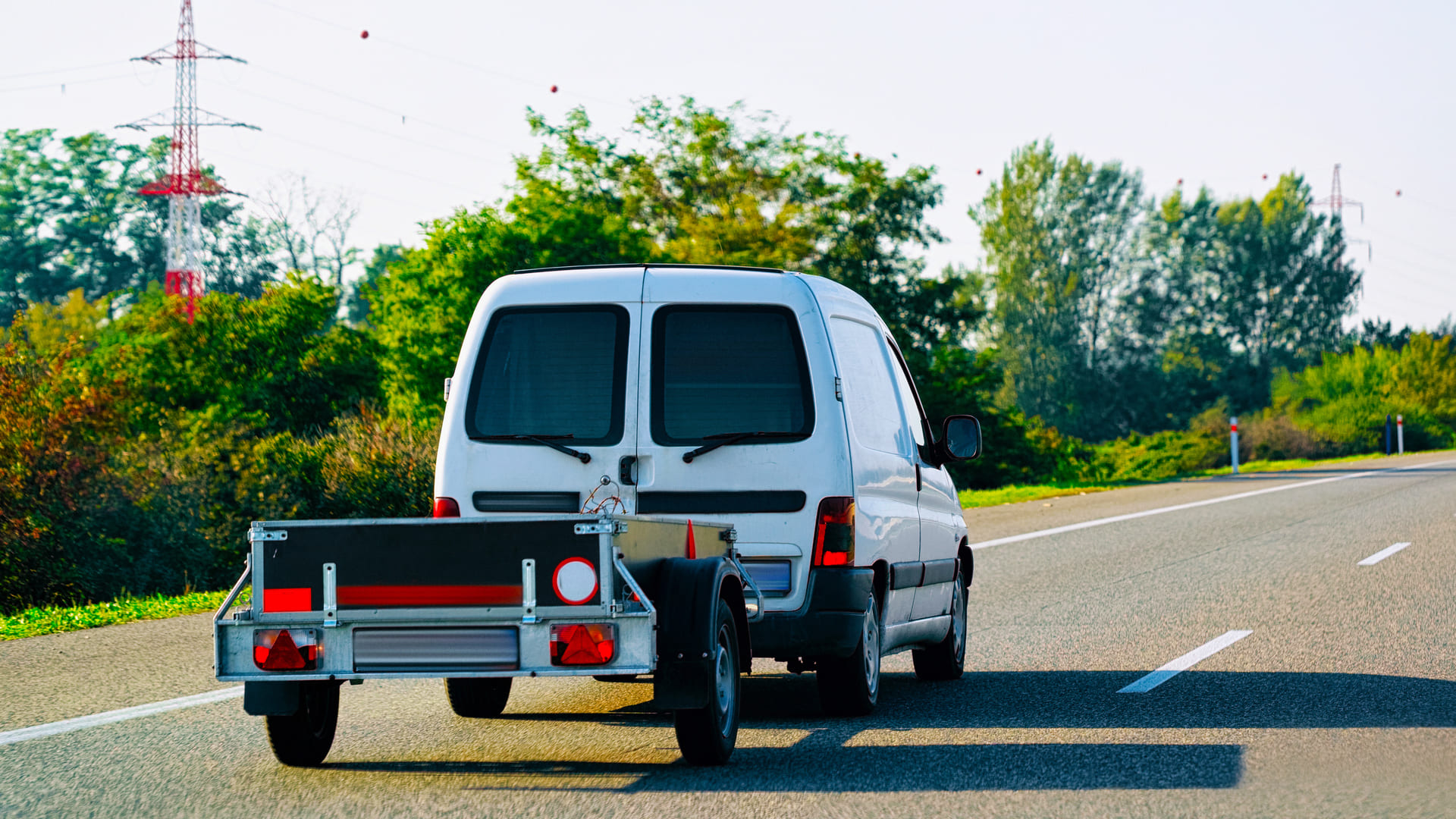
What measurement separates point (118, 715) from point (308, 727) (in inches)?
73.0

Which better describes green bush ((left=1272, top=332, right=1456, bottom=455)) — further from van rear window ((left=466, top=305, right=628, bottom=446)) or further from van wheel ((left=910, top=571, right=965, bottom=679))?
van rear window ((left=466, top=305, right=628, bottom=446))

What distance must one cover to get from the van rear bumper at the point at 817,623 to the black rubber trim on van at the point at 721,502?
1.00 ft

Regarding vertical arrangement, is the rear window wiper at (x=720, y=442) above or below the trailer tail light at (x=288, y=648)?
above

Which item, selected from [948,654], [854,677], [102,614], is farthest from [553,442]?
[102,614]

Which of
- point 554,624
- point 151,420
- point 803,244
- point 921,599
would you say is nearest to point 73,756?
point 554,624

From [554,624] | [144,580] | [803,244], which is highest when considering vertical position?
[803,244]

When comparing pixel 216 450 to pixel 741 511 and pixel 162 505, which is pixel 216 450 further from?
pixel 741 511

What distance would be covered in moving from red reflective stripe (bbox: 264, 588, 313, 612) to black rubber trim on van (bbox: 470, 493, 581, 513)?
53.2 inches

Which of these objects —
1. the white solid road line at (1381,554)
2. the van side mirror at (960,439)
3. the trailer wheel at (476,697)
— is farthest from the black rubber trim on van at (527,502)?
the white solid road line at (1381,554)

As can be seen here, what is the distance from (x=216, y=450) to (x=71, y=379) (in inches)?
92.9

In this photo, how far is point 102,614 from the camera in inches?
471

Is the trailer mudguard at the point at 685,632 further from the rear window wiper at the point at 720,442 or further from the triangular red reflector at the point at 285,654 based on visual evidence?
the triangular red reflector at the point at 285,654

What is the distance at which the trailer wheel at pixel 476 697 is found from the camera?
7102 mm

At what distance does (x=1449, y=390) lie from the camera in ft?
238
